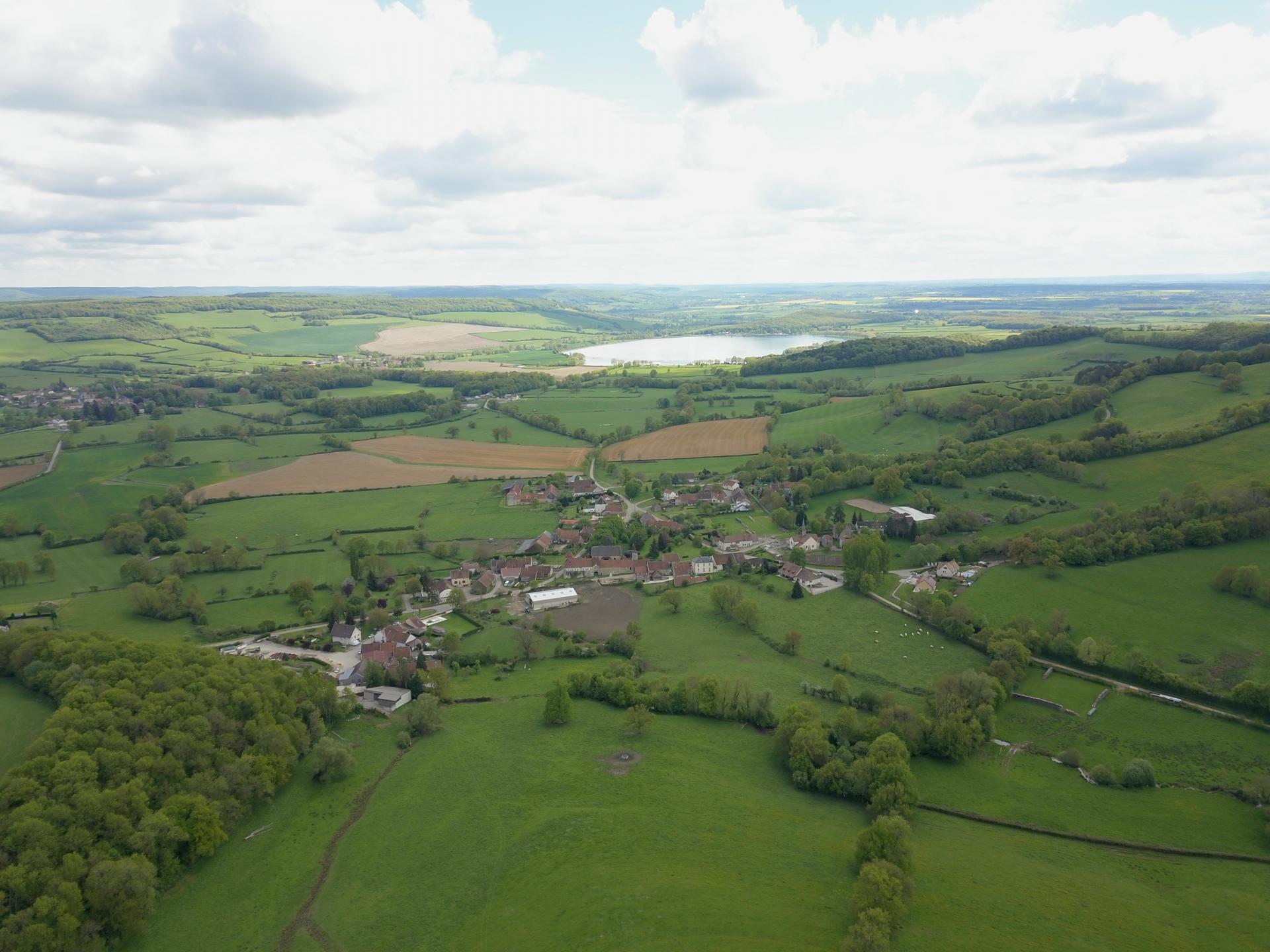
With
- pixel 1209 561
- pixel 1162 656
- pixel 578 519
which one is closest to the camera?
pixel 1162 656

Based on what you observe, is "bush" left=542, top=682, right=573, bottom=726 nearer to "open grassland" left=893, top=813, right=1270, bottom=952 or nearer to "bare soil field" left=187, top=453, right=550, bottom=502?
"open grassland" left=893, top=813, right=1270, bottom=952

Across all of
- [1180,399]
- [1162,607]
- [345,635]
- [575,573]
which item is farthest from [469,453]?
[1180,399]

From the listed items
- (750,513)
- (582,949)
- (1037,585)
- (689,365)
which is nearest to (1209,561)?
(1037,585)

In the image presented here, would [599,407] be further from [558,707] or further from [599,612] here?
[558,707]

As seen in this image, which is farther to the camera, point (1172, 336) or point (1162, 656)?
point (1172, 336)

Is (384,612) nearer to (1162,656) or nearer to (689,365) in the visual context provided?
(1162,656)

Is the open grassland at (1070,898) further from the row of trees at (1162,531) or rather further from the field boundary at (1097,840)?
the row of trees at (1162,531)

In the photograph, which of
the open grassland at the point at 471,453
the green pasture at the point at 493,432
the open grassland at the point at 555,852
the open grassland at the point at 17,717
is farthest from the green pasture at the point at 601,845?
the green pasture at the point at 493,432

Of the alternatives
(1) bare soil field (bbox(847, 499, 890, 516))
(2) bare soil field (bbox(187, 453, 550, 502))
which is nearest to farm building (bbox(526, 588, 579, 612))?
(1) bare soil field (bbox(847, 499, 890, 516))
